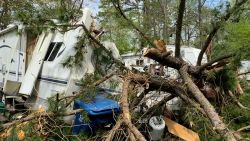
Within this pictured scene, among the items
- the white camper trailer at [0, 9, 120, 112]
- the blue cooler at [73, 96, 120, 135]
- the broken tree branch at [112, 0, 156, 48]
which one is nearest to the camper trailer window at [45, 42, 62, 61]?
the white camper trailer at [0, 9, 120, 112]

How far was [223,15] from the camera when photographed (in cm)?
568

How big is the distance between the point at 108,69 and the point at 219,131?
3.12 m

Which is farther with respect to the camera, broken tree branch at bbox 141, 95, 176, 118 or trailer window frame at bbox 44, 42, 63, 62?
trailer window frame at bbox 44, 42, 63, 62

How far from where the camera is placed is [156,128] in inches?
230

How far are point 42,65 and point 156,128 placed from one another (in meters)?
3.78

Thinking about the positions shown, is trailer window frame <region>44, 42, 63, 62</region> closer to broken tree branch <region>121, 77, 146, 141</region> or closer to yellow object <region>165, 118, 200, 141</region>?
broken tree branch <region>121, 77, 146, 141</region>

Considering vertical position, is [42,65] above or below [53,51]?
below

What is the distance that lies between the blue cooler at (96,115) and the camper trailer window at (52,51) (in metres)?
2.62

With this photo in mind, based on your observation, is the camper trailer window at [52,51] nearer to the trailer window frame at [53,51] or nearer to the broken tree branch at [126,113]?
the trailer window frame at [53,51]

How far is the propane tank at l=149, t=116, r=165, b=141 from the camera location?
19.2ft

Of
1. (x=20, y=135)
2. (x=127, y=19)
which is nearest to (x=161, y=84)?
(x=127, y=19)

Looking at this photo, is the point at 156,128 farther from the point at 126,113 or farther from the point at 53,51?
the point at 53,51

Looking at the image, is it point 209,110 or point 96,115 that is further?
point 96,115

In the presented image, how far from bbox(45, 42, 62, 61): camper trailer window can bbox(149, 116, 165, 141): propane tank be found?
3.41m
